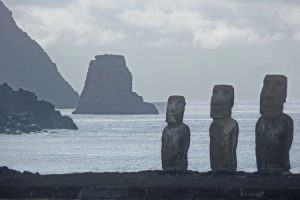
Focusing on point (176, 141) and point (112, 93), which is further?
point (112, 93)

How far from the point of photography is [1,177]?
1914 cm

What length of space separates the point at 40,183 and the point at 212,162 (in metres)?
4.83

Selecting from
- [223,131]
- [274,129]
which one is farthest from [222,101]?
[274,129]

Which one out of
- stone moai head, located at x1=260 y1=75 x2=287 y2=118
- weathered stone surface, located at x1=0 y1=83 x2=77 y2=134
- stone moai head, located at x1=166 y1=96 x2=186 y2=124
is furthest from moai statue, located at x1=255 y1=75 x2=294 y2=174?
weathered stone surface, located at x1=0 y1=83 x2=77 y2=134

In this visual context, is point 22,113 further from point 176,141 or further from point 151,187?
point 151,187

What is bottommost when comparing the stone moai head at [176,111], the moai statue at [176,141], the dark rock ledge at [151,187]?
the dark rock ledge at [151,187]

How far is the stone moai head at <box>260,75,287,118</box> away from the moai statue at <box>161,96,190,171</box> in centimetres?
203

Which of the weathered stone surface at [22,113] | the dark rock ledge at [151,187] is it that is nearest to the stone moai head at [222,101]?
the dark rock ledge at [151,187]

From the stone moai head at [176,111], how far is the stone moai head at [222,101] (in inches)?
34.1

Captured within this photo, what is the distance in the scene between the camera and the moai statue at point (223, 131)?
20516mm

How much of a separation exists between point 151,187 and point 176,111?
457 cm

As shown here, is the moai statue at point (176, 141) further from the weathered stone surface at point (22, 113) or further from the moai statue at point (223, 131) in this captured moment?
the weathered stone surface at point (22, 113)

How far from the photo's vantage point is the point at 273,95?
66.1 ft

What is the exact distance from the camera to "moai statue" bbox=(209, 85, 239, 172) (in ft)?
67.3
